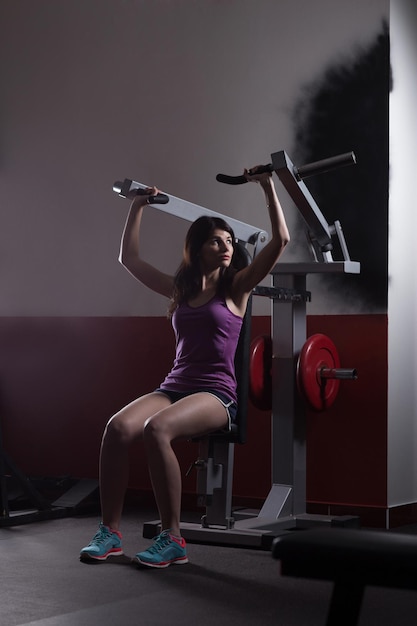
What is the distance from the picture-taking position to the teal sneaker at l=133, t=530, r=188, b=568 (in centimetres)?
295

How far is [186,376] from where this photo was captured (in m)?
3.29

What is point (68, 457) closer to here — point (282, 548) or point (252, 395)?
point (252, 395)

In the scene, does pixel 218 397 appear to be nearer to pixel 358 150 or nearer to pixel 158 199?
pixel 158 199

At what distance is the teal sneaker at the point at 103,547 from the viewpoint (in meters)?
3.04

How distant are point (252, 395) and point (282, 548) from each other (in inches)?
90.9

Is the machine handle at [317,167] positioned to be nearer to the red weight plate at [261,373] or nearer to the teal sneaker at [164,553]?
the red weight plate at [261,373]

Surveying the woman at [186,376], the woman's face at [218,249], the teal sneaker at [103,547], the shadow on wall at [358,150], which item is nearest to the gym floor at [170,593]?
the teal sneaker at [103,547]

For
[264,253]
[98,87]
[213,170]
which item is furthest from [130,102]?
[264,253]

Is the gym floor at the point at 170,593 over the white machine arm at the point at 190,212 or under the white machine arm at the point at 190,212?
under

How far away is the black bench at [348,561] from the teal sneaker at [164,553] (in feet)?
5.62

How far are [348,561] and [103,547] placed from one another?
1949 millimetres

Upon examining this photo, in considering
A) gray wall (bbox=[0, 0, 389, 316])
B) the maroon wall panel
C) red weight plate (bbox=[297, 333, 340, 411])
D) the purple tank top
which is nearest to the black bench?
the purple tank top

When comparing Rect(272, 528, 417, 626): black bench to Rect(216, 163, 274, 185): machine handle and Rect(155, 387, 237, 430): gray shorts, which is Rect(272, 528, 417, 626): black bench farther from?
Rect(216, 163, 274, 185): machine handle

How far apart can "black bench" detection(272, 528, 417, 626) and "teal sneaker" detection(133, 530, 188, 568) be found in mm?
1714
